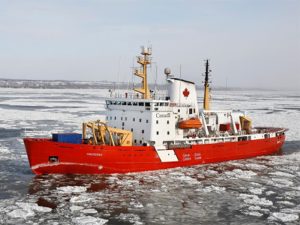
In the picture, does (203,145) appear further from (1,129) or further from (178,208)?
(1,129)

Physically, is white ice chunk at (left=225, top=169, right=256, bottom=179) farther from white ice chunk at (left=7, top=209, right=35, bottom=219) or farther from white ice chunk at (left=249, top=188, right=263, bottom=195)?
white ice chunk at (left=7, top=209, right=35, bottom=219)

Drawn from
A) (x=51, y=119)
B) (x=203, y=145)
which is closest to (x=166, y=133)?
(x=203, y=145)

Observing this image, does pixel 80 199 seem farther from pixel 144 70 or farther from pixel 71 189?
pixel 144 70

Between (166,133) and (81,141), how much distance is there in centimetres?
413

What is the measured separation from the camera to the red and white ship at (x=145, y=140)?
16.5m

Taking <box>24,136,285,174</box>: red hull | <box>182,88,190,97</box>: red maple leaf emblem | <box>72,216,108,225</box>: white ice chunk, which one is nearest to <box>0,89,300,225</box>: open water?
<box>72,216,108,225</box>: white ice chunk

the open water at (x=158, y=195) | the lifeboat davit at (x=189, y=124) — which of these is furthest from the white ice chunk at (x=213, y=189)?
the lifeboat davit at (x=189, y=124)

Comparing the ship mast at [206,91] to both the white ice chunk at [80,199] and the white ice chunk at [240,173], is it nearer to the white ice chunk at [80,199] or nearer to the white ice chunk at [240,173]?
the white ice chunk at [240,173]

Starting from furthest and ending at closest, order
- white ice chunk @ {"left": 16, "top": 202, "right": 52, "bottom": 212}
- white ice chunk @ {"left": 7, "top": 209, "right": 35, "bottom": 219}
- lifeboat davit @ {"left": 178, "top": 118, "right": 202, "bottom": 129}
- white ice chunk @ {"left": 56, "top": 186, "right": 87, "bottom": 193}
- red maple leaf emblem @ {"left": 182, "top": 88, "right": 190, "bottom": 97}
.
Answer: red maple leaf emblem @ {"left": 182, "top": 88, "right": 190, "bottom": 97}, lifeboat davit @ {"left": 178, "top": 118, "right": 202, "bottom": 129}, white ice chunk @ {"left": 56, "top": 186, "right": 87, "bottom": 193}, white ice chunk @ {"left": 16, "top": 202, "right": 52, "bottom": 212}, white ice chunk @ {"left": 7, "top": 209, "right": 35, "bottom": 219}

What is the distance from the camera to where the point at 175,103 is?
765 inches

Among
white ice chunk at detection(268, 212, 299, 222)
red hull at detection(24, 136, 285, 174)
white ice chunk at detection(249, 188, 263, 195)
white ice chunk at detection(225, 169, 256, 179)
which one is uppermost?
red hull at detection(24, 136, 285, 174)

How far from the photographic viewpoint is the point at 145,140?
18.3 meters

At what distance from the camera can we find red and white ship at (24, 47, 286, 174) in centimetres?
1645

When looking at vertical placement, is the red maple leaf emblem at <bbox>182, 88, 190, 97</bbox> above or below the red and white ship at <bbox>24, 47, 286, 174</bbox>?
above
